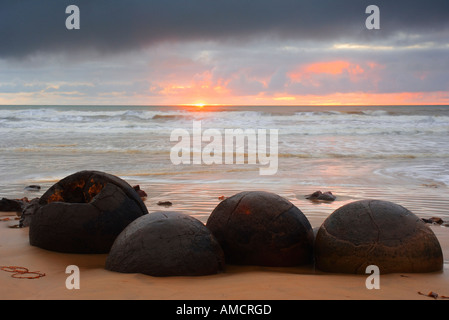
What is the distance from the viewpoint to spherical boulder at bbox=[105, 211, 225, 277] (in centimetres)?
498

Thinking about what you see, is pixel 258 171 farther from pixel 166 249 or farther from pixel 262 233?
pixel 166 249

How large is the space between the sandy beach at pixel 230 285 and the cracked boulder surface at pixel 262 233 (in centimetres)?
13

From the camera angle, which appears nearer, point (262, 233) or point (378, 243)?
point (378, 243)

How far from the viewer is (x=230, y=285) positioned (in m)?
4.65

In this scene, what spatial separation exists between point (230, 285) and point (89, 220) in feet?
7.79

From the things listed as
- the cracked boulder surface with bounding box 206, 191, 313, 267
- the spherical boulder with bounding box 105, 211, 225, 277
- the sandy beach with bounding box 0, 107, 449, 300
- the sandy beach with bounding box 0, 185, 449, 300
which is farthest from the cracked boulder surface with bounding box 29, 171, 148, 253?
the cracked boulder surface with bounding box 206, 191, 313, 267

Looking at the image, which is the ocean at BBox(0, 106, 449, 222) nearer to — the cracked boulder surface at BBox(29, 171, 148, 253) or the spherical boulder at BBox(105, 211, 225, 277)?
the cracked boulder surface at BBox(29, 171, 148, 253)

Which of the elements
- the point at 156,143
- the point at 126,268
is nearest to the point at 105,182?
the point at 126,268

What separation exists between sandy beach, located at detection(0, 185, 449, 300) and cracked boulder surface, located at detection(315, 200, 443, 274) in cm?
12

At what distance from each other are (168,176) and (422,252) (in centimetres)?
919

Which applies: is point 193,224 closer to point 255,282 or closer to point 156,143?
point 255,282

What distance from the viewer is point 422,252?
523cm

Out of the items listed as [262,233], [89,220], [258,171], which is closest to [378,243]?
[262,233]

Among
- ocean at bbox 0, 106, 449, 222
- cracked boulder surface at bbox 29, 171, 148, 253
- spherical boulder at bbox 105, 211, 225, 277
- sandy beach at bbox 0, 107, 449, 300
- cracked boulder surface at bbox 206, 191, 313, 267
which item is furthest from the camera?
ocean at bbox 0, 106, 449, 222
